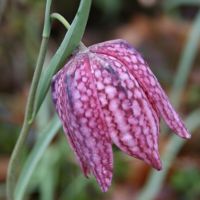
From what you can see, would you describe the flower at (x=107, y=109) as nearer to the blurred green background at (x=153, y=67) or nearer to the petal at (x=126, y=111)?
the petal at (x=126, y=111)

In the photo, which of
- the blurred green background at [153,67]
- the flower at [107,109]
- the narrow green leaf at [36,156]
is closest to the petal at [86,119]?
the flower at [107,109]

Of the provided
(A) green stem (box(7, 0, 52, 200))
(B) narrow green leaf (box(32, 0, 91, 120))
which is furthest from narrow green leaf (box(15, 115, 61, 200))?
(B) narrow green leaf (box(32, 0, 91, 120))

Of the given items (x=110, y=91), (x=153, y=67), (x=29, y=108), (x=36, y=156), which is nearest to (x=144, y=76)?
(x=110, y=91)

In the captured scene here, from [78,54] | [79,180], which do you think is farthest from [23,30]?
[78,54]

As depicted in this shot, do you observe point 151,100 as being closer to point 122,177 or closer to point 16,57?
point 122,177

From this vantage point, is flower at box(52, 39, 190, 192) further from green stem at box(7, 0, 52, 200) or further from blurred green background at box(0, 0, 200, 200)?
blurred green background at box(0, 0, 200, 200)
